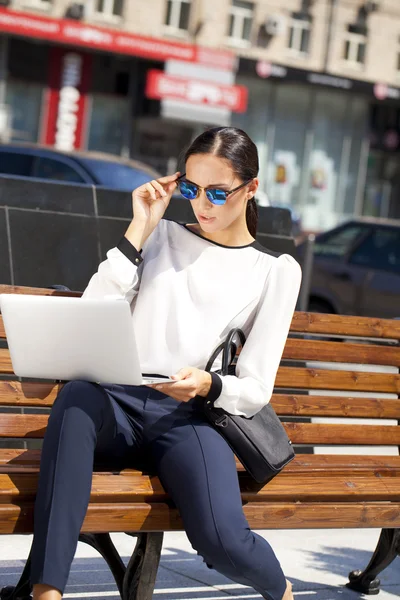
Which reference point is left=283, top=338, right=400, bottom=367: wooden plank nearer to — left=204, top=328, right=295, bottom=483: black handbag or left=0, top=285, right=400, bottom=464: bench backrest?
left=0, top=285, right=400, bottom=464: bench backrest

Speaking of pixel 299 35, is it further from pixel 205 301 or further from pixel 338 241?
pixel 205 301

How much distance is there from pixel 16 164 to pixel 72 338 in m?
9.26

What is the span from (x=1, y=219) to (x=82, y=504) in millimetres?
2770

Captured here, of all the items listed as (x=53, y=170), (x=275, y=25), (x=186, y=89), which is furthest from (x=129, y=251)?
(x=275, y=25)

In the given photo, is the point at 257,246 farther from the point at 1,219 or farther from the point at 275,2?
the point at 275,2

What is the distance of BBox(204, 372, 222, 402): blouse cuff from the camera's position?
338 centimetres

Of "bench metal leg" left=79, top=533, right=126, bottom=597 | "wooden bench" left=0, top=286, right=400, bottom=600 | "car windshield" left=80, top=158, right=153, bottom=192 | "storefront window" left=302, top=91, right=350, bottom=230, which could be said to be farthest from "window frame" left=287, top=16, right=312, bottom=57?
"bench metal leg" left=79, top=533, right=126, bottom=597

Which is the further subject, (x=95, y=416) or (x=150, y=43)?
(x=150, y=43)

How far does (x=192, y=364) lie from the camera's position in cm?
352

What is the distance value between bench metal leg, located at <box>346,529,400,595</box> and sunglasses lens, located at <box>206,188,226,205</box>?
1.47 metres

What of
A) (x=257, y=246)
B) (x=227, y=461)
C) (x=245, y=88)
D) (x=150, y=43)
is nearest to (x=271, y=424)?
(x=227, y=461)

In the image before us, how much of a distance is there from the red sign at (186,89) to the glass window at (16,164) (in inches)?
731

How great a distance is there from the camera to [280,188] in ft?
116

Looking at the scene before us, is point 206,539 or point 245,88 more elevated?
point 245,88
